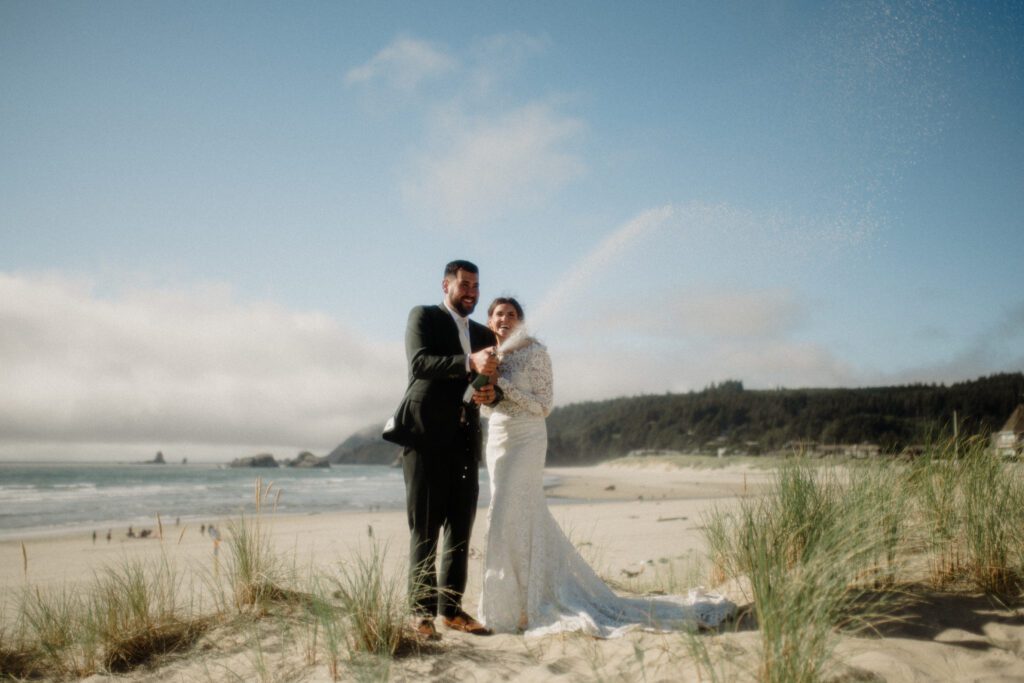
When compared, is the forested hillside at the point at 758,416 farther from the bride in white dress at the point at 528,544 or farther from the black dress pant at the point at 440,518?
the black dress pant at the point at 440,518

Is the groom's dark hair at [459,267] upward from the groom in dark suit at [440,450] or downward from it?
upward

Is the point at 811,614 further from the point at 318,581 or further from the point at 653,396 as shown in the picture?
the point at 653,396

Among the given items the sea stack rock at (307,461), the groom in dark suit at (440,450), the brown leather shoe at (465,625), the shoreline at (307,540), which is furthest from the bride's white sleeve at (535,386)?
the sea stack rock at (307,461)

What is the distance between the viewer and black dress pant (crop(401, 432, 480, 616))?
412 cm

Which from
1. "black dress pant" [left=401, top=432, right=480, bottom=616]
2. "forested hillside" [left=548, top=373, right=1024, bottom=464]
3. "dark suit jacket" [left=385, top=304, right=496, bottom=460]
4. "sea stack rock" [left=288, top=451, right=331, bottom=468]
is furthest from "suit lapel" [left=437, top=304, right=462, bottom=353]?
"sea stack rock" [left=288, top=451, right=331, bottom=468]

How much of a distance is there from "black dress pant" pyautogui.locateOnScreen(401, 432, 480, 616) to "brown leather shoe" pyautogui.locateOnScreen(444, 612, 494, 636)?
0.04 meters

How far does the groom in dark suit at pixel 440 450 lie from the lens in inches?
160

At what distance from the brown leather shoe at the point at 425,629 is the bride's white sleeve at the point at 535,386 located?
1.55 metres

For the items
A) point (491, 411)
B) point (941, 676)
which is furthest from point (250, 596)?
point (941, 676)

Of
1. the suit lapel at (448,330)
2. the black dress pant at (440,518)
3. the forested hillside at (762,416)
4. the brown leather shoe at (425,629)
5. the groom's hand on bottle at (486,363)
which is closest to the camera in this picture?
the brown leather shoe at (425,629)

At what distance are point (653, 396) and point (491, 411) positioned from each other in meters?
91.7

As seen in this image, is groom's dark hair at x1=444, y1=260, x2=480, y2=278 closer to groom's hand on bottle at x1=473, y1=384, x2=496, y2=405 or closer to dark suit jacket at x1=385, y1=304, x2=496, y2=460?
dark suit jacket at x1=385, y1=304, x2=496, y2=460

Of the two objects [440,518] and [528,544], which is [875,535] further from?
[440,518]

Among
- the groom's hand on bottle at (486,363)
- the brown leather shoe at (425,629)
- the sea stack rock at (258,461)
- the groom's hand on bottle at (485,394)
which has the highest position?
the groom's hand on bottle at (486,363)
